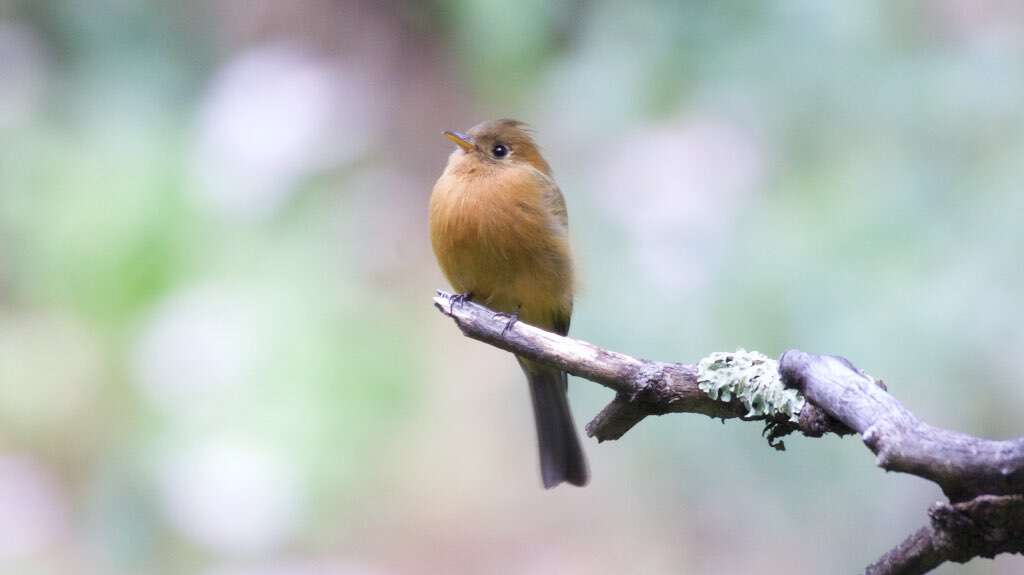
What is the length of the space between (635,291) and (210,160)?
1.56 m

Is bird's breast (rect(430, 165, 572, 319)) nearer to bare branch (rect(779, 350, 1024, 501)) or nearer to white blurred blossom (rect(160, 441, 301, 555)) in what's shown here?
white blurred blossom (rect(160, 441, 301, 555))

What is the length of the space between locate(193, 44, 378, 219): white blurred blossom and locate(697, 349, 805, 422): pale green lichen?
2.23 m

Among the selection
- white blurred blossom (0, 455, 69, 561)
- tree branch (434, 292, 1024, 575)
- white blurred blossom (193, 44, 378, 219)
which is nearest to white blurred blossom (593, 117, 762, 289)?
white blurred blossom (193, 44, 378, 219)

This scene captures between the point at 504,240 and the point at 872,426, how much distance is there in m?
1.54

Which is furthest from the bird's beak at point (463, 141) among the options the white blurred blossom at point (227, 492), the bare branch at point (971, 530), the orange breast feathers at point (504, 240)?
the bare branch at point (971, 530)

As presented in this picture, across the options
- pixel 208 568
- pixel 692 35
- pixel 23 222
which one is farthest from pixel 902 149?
pixel 23 222

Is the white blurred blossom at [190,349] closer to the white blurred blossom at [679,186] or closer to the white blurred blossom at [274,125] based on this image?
the white blurred blossom at [274,125]

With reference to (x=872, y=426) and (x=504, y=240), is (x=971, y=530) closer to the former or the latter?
(x=872, y=426)

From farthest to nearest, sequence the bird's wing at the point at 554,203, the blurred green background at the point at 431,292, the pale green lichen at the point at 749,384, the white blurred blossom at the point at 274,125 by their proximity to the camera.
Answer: the white blurred blossom at the point at 274,125
the blurred green background at the point at 431,292
the bird's wing at the point at 554,203
the pale green lichen at the point at 749,384

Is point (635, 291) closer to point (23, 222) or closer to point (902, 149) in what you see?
point (902, 149)

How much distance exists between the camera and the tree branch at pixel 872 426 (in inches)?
56.4

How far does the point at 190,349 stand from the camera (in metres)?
3.61

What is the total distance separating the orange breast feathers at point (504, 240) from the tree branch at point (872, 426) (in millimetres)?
676

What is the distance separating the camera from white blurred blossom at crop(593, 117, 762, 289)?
3.47 m
